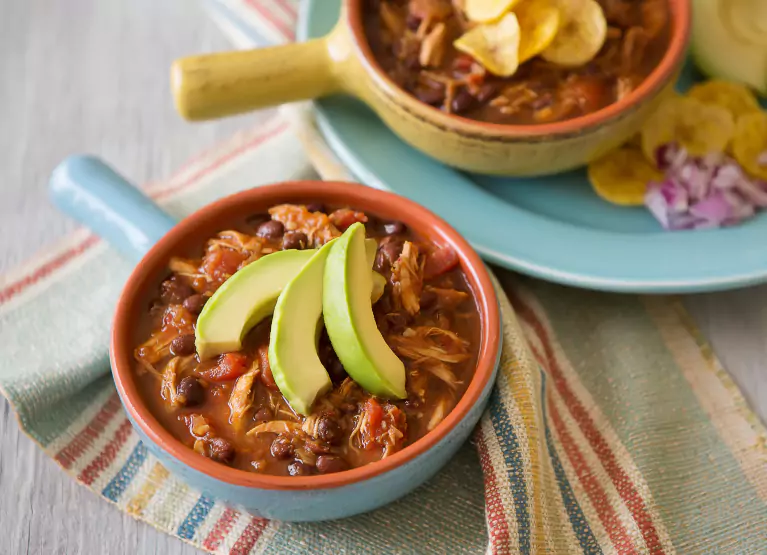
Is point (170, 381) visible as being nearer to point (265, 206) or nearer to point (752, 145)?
point (265, 206)

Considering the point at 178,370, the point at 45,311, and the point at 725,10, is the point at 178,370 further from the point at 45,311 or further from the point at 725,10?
the point at 725,10

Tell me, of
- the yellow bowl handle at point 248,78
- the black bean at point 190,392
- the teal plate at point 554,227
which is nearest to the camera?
the black bean at point 190,392

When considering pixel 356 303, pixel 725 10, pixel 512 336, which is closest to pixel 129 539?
pixel 356 303

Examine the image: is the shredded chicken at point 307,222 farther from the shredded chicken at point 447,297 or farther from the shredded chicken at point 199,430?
the shredded chicken at point 199,430

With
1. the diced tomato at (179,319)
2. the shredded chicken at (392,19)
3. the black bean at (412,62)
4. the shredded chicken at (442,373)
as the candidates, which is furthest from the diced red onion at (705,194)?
the diced tomato at (179,319)

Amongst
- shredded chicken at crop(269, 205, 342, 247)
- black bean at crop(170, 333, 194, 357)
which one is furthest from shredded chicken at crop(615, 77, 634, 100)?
black bean at crop(170, 333, 194, 357)

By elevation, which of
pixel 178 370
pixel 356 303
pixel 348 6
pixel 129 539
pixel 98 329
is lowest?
pixel 129 539
